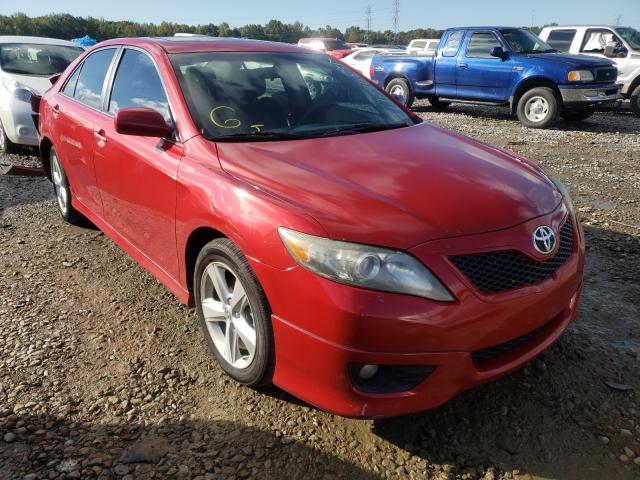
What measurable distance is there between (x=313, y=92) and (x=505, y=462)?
90.7 inches

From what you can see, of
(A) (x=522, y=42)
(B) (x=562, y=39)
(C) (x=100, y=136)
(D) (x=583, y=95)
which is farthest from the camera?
(B) (x=562, y=39)

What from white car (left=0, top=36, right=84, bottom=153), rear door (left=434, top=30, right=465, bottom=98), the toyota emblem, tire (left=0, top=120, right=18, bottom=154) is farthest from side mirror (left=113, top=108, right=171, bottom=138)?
rear door (left=434, top=30, right=465, bottom=98)

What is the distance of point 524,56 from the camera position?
1005cm

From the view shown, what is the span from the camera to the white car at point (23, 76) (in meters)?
6.70

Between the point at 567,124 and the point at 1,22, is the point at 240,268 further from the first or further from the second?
the point at 1,22

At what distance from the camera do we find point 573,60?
31.6 feet

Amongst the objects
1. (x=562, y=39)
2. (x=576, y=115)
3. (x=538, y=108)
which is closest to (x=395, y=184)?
(x=538, y=108)

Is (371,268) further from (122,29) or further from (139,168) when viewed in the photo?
(122,29)

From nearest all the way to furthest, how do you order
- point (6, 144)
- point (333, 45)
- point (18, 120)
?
point (18, 120) → point (6, 144) → point (333, 45)

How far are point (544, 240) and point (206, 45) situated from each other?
7.80 feet

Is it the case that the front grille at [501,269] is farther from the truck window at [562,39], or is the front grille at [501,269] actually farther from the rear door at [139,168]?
the truck window at [562,39]

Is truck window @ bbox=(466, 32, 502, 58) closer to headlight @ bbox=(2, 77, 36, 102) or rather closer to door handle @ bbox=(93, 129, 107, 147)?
headlight @ bbox=(2, 77, 36, 102)

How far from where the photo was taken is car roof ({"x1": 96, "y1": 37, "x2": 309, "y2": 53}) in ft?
10.6

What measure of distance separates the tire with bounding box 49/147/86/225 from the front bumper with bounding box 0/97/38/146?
8.09 ft
